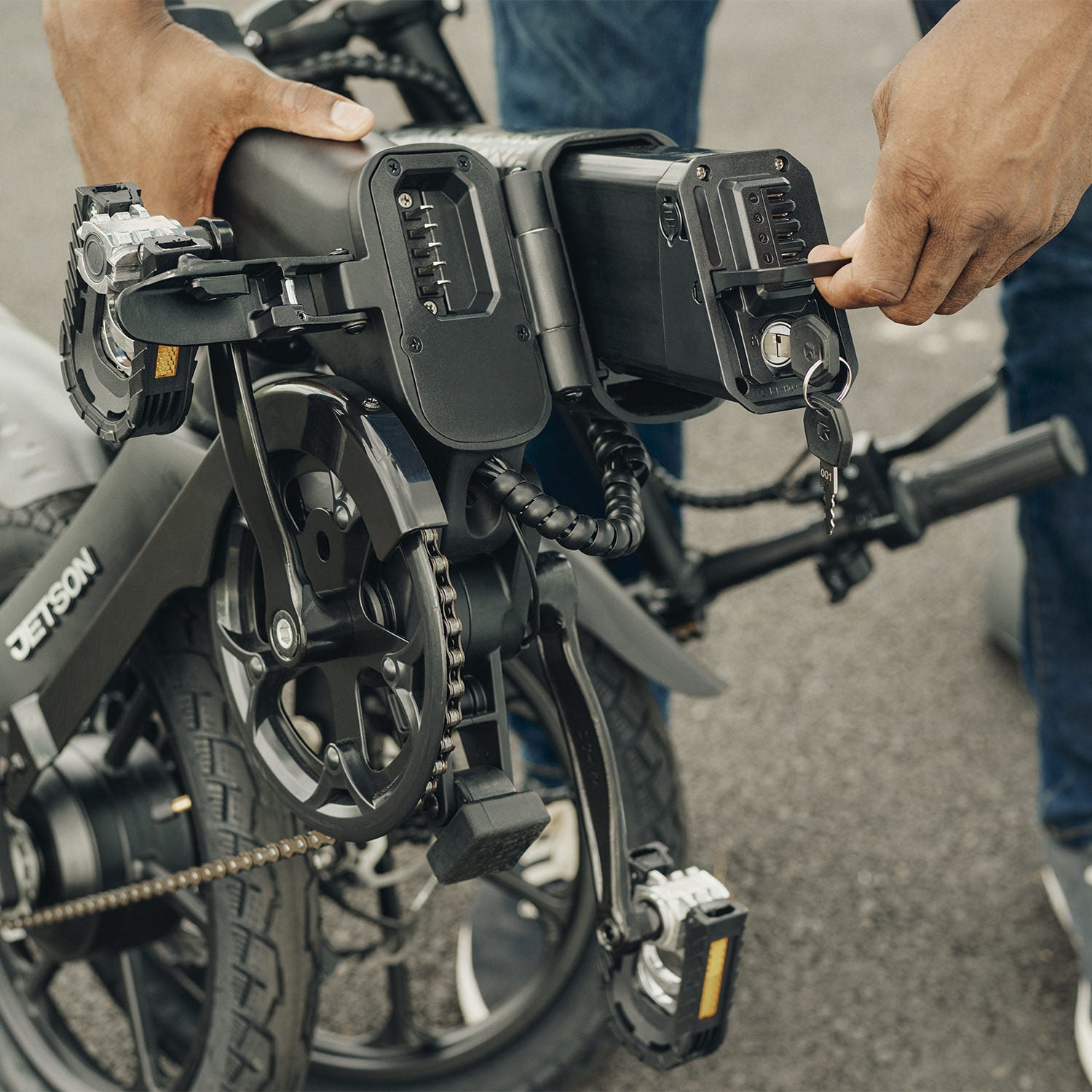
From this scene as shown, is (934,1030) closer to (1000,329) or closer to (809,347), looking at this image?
(809,347)

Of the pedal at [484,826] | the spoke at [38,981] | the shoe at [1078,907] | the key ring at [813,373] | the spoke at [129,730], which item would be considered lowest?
the shoe at [1078,907]

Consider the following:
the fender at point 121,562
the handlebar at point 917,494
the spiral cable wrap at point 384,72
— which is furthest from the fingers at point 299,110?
the handlebar at point 917,494

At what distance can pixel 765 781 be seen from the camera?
1915 millimetres

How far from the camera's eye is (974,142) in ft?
2.23

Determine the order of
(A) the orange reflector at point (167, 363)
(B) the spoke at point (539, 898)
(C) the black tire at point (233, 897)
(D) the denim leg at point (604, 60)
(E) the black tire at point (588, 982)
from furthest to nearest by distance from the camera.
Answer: (D) the denim leg at point (604, 60) < (B) the spoke at point (539, 898) < (E) the black tire at point (588, 982) < (C) the black tire at point (233, 897) < (A) the orange reflector at point (167, 363)

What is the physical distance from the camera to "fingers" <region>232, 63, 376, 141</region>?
838 mm

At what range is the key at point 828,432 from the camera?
27.8 inches

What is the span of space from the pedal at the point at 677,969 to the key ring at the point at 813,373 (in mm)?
368

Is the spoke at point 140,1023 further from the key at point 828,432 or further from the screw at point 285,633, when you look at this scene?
the key at point 828,432

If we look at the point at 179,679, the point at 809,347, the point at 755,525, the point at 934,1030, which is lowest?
the point at 934,1030

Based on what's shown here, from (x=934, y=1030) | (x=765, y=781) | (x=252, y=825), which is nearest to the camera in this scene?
(x=252, y=825)

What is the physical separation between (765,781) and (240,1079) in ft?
3.40

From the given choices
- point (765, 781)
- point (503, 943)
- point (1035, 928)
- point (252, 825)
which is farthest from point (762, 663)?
point (252, 825)

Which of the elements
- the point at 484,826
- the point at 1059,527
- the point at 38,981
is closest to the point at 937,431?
the point at 1059,527
